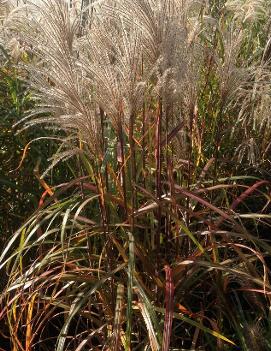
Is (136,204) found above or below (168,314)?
above

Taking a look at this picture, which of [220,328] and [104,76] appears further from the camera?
[220,328]

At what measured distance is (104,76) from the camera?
2195 mm

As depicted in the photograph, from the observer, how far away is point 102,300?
2.61m

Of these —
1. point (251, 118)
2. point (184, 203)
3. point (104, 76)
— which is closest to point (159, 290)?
point (184, 203)

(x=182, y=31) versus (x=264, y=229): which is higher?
(x=182, y=31)

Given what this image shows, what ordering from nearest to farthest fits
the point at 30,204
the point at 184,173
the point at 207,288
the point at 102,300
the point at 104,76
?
the point at 104,76, the point at 102,300, the point at 207,288, the point at 184,173, the point at 30,204

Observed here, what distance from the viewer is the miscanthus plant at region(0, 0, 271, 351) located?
226 centimetres

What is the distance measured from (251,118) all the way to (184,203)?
747 millimetres

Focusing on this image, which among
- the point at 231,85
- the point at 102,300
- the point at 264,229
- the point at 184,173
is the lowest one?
the point at 264,229

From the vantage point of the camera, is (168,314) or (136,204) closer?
(168,314)

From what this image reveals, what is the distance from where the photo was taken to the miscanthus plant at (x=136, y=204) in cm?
226

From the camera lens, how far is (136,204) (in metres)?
2.71

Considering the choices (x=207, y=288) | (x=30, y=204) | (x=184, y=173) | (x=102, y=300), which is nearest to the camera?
(x=102, y=300)

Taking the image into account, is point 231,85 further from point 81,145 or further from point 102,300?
point 102,300
